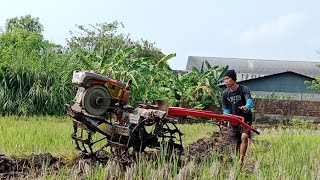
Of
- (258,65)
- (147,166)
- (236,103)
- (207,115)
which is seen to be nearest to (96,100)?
(207,115)

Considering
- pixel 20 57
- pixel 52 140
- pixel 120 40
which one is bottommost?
pixel 52 140

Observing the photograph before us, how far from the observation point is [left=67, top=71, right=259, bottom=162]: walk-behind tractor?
234 inches

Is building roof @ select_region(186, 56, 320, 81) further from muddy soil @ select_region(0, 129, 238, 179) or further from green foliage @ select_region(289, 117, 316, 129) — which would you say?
muddy soil @ select_region(0, 129, 238, 179)

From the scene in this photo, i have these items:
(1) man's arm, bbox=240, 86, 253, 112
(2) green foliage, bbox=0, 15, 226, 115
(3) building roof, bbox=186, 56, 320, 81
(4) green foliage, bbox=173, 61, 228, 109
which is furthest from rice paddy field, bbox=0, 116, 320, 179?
(3) building roof, bbox=186, 56, 320, 81

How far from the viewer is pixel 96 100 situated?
6.22 metres

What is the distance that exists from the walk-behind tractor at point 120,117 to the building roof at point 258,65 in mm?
36080

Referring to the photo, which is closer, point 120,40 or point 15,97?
point 15,97

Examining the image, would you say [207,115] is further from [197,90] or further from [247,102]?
[197,90]

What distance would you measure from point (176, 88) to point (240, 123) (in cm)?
1061

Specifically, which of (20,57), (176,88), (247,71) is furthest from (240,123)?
(247,71)

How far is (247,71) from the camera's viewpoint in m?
43.6

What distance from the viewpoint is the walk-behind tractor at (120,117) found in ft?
19.5

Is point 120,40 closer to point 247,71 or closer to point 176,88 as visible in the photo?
point 247,71

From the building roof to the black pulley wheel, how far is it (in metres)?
36.1
